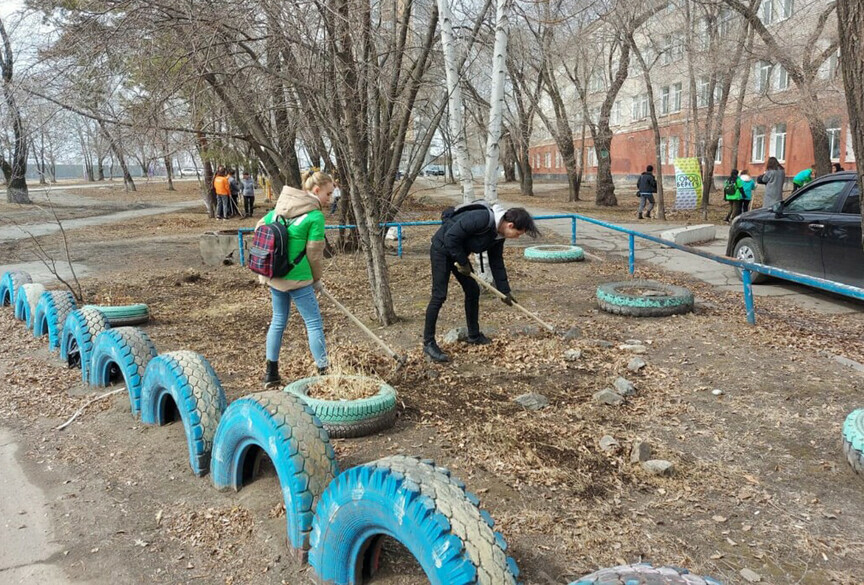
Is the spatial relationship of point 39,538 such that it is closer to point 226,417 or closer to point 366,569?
point 226,417

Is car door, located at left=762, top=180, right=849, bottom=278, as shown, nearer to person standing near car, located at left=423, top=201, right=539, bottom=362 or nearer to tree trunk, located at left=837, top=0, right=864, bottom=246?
person standing near car, located at left=423, top=201, right=539, bottom=362

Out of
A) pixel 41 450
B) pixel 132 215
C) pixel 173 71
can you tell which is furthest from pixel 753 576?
pixel 132 215

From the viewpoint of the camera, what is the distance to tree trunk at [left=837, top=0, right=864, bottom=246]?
2.98 meters

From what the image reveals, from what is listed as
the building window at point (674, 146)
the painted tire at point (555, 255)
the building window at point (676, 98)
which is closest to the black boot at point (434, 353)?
the painted tire at point (555, 255)

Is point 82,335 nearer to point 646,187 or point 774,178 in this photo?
point 774,178

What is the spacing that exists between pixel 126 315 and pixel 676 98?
35.0 m

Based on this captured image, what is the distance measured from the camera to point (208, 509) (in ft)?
11.0

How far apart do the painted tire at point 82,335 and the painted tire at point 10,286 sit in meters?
3.21

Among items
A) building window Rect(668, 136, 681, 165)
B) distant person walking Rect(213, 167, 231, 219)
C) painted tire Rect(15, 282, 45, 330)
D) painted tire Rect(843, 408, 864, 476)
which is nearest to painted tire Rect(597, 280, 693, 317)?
painted tire Rect(843, 408, 864, 476)

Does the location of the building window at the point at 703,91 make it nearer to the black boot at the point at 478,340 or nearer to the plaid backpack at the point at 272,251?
the black boot at the point at 478,340

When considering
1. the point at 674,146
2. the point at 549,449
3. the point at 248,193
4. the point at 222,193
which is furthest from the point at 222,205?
the point at 674,146

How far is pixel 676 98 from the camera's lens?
119ft

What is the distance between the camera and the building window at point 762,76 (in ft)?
62.1

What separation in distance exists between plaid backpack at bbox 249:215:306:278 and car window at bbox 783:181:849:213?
251 inches
